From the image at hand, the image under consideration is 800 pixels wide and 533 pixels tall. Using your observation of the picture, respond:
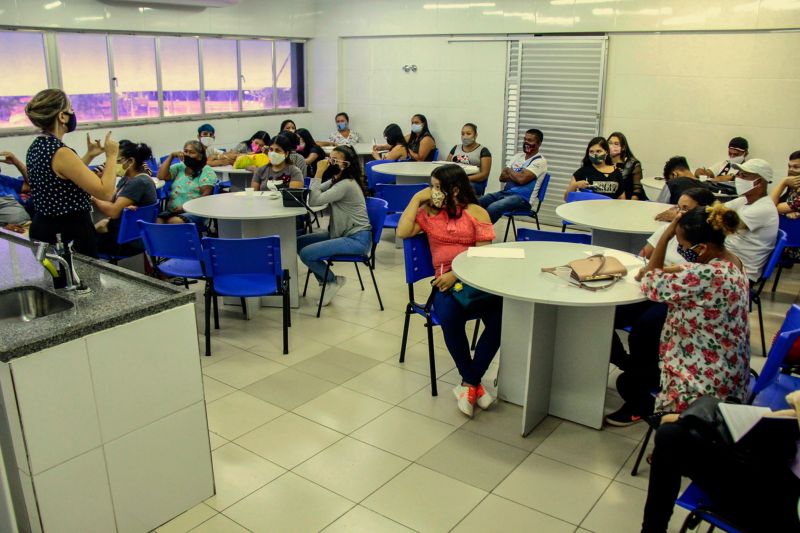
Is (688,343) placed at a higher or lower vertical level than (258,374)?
higher

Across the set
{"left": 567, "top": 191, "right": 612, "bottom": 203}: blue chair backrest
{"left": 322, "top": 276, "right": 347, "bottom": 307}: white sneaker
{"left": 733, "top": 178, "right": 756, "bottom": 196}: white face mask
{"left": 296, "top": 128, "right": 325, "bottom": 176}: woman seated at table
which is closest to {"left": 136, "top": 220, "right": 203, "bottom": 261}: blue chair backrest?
{"left": 322, "top": 276, "right": 347, "bottom": 307}: white sneaker

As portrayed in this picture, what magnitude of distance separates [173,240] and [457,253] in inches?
77.0

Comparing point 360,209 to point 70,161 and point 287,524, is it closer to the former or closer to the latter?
Result: point 70,161

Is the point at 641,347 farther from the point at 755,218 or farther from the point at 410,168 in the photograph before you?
the point at 410,168

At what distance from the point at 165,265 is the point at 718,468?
3.91 m

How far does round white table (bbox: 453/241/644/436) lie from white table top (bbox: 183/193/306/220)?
163cm

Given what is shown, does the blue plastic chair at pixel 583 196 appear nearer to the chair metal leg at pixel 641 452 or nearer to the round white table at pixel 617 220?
the round white table at pixel 617 220

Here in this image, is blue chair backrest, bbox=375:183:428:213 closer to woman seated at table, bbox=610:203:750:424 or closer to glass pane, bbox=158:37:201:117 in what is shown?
woman seated at table, bbox=610:203:750:424

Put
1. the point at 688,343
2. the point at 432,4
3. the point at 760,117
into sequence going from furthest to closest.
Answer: the point at 432,4, the point at 760,117, the point at 688,343

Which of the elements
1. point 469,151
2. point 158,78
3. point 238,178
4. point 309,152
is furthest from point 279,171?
point 158,78

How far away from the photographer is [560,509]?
3023mm

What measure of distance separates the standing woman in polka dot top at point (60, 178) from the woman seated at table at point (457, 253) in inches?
67.5

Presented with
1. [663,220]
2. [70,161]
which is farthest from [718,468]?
[70,161]

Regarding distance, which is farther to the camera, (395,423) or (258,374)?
(258,374)
